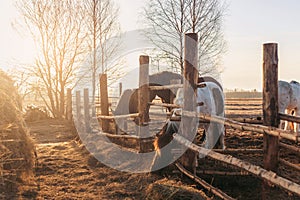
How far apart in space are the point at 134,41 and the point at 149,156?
11065 mm

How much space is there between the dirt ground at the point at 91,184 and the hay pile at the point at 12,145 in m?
0.18

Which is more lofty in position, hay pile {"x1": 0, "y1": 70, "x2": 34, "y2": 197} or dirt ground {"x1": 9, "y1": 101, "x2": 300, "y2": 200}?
hay pile {"x1": 0, "y1": 70, "x2": 34, "y2": 197}

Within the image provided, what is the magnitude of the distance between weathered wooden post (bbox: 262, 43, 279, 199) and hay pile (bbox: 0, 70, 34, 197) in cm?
290

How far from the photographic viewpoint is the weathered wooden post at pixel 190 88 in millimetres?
3680

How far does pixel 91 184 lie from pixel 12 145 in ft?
3.66

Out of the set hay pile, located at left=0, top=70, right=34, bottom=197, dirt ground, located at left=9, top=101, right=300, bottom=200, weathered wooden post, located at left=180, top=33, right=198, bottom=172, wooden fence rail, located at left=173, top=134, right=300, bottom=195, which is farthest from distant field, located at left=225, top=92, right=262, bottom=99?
wooden fence rail, located at left=173, top=134, right=300, bottom=195

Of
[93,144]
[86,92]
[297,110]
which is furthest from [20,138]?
[297,110]

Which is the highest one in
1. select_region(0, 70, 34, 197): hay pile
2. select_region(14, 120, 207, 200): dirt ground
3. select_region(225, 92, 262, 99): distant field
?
select_region(225, 92, 262, 99): distant field

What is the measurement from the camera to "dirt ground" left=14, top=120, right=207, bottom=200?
3074 millimetres

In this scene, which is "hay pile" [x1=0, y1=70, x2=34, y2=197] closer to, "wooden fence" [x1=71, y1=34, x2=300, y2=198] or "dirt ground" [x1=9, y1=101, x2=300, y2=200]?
"dirt ground" [x1=9, y1=101, x2=300, y2=200]

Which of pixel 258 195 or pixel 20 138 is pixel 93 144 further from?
pixel 258 195

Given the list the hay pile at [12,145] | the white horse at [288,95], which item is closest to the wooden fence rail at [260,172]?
the hay pile at [12,145]

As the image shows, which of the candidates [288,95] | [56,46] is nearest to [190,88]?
[288,95]

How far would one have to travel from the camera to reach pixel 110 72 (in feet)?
50.4
